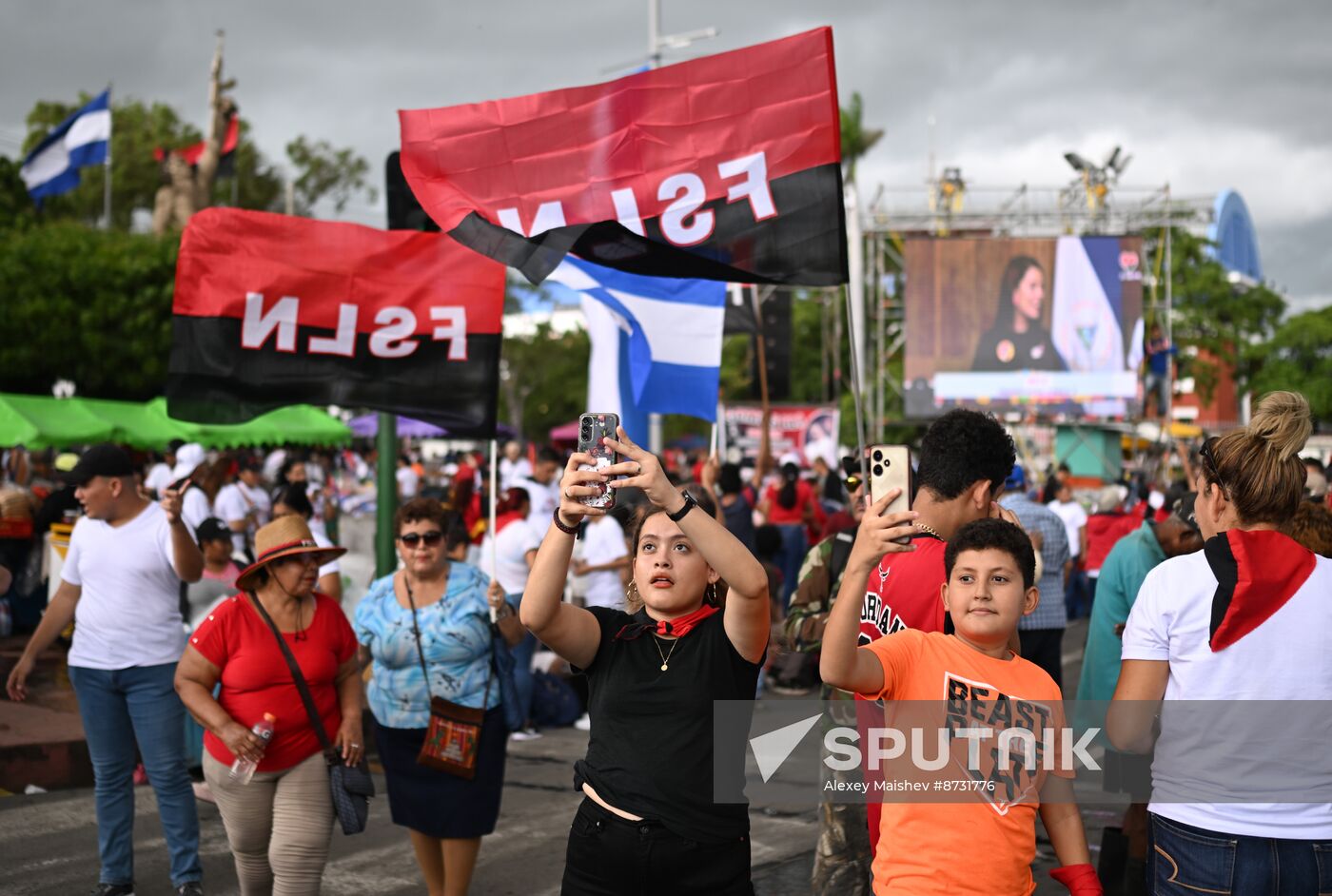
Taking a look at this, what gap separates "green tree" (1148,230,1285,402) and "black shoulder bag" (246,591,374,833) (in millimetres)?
45298

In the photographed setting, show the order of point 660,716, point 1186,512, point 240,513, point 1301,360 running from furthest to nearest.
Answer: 1. point 1301,360
2. point 240,513
3. point 1186,512
4. point 660,716

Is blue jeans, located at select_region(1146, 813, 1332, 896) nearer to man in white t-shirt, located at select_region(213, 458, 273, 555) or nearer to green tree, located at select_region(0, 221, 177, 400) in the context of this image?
man in white t-shirt, located at select_region(213, 458, 273, 555)

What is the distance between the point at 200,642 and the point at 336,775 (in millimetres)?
757

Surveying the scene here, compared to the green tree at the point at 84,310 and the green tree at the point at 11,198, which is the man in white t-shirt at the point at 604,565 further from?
the green tree at the point at 11,198

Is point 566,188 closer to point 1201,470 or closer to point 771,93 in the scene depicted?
point 771,93

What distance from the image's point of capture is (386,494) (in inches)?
379

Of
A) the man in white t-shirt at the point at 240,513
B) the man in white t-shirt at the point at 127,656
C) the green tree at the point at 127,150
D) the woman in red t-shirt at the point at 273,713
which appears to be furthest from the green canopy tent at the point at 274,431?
the green tree at the point at 127,150

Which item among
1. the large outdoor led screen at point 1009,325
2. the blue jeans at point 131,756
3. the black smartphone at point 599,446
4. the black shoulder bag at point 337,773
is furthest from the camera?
the large outdoor led screen at point 1009,325

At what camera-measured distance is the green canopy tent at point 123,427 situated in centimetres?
1928

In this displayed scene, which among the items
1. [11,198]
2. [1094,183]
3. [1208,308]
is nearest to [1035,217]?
[1094,183]

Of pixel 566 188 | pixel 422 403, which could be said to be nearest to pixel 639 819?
pixel 566 188

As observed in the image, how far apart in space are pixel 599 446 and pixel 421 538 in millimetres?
2770

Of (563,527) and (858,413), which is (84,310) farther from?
(563,527)

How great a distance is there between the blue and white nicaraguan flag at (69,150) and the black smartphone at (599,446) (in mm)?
26630
